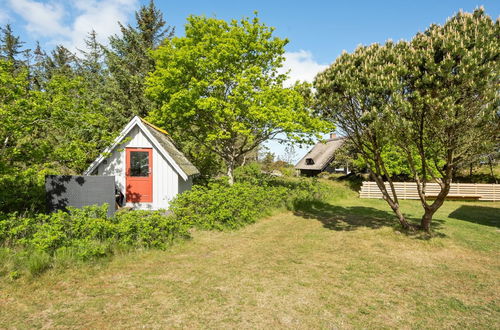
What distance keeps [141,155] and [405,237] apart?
1342 centimetres

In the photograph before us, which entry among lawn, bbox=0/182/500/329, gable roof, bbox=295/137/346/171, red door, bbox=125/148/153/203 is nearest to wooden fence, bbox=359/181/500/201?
gable roof, bbox=295/137/346/171

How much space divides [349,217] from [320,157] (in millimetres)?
27707

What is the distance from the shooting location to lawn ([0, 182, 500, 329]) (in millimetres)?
5289

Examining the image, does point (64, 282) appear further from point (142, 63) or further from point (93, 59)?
point (93, 59)

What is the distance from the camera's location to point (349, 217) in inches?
625

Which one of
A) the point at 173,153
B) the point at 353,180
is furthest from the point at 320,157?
the point at 173,153

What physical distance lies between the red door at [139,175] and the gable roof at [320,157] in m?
29.6

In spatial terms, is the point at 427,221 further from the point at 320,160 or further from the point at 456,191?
the point at 320,160

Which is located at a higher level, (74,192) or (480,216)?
(74,192)

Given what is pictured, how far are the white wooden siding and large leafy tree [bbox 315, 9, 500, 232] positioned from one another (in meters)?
9.06

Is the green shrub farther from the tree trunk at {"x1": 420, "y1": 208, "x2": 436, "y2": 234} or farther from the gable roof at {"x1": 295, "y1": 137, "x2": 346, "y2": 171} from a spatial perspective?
the gable roof at {"x1": 295, "y1": 137, "x2": 346, "y2": 171}

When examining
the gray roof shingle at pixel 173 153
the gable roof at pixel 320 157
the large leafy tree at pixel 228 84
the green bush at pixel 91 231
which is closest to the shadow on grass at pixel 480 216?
the large leafy tree at pixel 228 84

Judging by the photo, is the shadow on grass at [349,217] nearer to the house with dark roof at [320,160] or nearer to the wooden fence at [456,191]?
the wooden fence at [456,191]

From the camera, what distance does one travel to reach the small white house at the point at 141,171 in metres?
14.5
